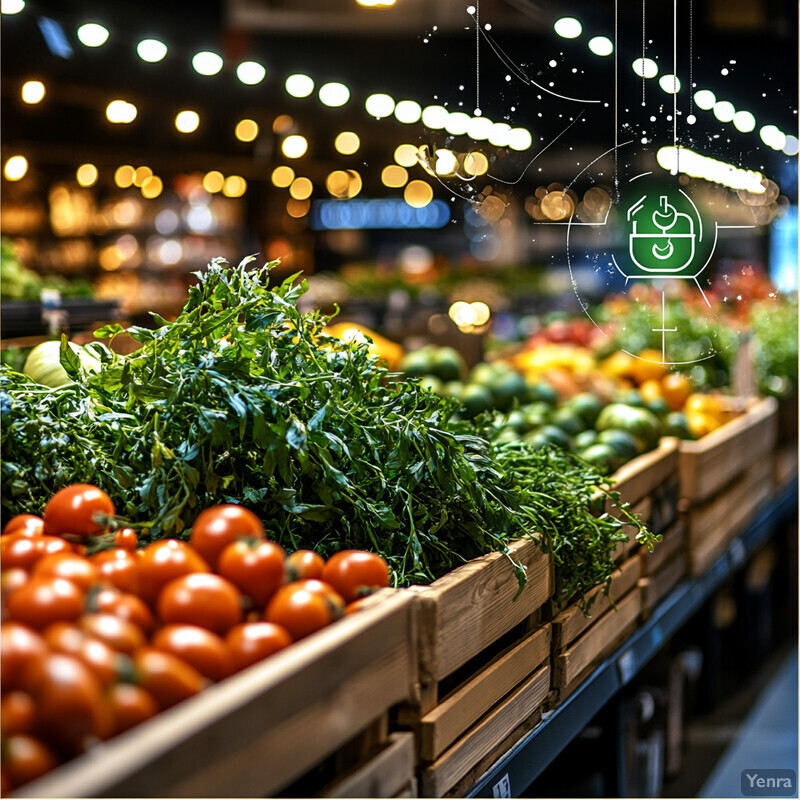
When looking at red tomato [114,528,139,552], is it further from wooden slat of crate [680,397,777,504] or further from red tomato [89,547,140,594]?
wooden slat of crate [680,397,777,504]

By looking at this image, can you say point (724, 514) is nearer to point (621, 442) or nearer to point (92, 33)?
point (621, 442)

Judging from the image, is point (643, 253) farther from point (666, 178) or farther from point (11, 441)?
point (11, 441)

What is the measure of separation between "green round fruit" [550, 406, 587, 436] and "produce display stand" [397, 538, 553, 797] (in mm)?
1028

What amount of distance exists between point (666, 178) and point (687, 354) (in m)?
0.68

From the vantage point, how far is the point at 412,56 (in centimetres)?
228

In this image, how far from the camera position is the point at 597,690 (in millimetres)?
2004

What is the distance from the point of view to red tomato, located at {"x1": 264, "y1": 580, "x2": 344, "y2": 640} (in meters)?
1.09

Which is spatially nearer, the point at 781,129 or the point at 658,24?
the point at 658,24

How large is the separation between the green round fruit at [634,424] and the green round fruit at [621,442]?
68mm

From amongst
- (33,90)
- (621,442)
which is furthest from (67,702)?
Result: (33,90)

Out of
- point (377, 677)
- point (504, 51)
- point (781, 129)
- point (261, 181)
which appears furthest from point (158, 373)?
point (261, 181)

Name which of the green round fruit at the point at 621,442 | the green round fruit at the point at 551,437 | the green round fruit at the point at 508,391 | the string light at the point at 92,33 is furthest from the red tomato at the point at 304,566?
the string light at the point at 92,33

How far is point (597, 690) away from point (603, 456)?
608 millimetres

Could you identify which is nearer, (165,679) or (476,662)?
(165,679)
